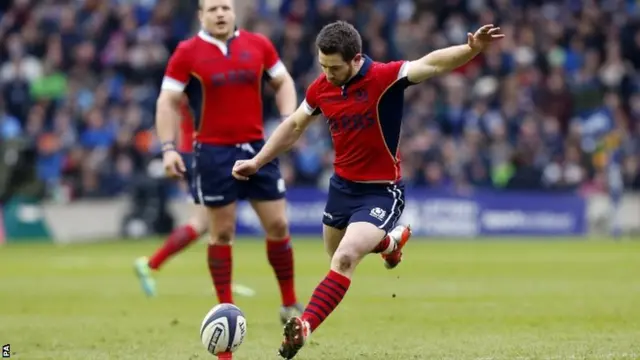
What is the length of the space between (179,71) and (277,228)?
160cm

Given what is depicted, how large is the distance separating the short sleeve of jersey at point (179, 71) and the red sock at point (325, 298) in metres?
3.24

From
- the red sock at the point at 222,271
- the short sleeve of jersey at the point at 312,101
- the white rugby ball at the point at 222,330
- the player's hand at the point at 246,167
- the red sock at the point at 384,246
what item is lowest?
the red sock at the point at 222,271

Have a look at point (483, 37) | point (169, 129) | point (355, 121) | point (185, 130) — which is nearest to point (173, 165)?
point (169, 129)

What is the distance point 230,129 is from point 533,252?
10.9 meters

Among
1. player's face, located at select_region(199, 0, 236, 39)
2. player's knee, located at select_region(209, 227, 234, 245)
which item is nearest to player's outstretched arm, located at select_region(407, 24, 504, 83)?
player's face, located at select_region(199, 0, 236, 39)

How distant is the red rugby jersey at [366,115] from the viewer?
29.3 feet

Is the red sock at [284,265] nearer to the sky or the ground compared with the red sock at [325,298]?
nearer to the ground

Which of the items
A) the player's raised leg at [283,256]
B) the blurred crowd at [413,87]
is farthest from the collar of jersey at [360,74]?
the blurred crowd at [413,87]

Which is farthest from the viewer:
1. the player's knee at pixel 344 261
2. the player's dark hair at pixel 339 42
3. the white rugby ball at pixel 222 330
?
the player's dark hair at pixel 339 42

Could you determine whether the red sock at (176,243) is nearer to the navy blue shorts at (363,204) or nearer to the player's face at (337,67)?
the navy blue shorts at (363,204)

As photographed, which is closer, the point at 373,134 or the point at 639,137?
the point at 373,134

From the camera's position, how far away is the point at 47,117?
92.6 ft

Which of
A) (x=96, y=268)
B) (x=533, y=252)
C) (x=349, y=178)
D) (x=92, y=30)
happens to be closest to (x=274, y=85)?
(x=349, y=178)

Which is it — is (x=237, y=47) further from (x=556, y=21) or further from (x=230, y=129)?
(x=556, y=21)
